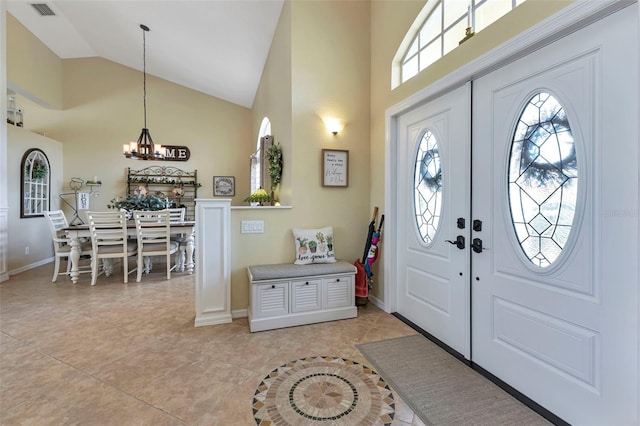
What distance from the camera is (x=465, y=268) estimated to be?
7.32 ft

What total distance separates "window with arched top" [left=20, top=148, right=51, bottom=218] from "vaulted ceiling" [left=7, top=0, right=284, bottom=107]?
2.41 meters

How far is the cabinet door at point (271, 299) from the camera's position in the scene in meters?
2.77

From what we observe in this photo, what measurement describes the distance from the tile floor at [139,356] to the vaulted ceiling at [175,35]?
3868 millimetres

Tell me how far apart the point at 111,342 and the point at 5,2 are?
19.3 ft

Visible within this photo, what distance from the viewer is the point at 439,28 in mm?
2553

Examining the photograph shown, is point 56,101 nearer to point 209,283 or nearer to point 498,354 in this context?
point 209,283

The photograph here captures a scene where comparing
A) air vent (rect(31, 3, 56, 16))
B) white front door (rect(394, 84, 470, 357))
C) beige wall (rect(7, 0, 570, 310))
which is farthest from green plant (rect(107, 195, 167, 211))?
white front door (rect(394, 84, 470, 357))

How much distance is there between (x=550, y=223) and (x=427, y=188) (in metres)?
1.12

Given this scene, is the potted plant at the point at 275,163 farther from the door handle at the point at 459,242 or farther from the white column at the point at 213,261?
the door handle at the point at 459,242

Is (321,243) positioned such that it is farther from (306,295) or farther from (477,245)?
(477,245)

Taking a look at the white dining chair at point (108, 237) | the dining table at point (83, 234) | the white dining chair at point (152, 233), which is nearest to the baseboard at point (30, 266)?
the dining table at point (83, 234)

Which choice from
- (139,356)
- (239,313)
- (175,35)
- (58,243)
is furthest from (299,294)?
(175,35)

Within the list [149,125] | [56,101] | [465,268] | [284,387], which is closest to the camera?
[284,387]

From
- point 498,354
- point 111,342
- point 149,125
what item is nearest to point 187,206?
point 149,125
